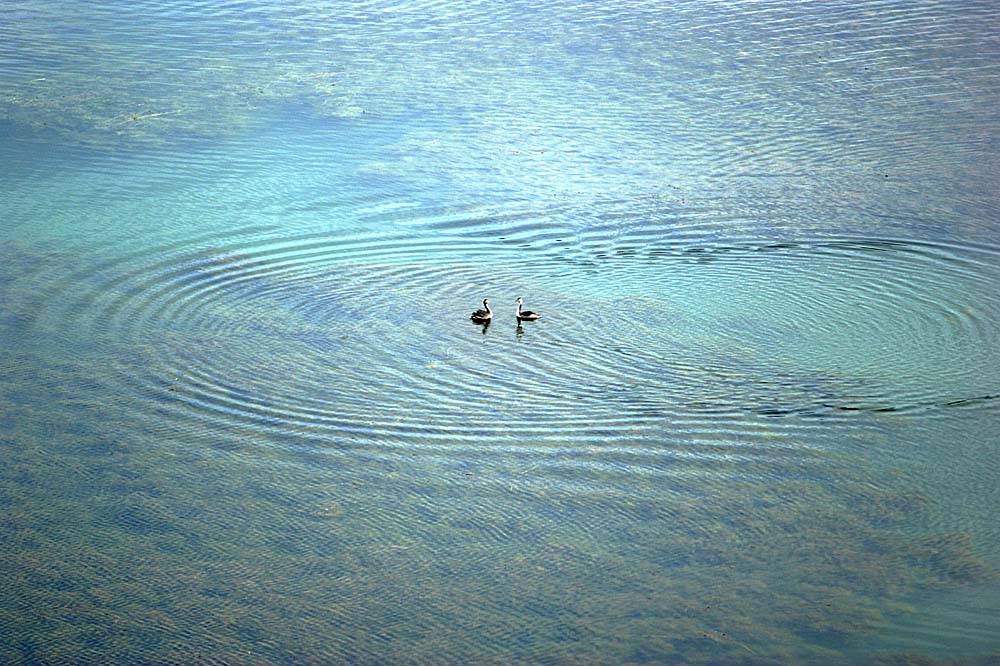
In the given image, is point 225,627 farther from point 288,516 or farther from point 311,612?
point 288,516

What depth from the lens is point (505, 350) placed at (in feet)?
28.8

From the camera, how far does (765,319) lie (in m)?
9.27

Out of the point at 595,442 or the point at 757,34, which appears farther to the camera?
the point at 757,34

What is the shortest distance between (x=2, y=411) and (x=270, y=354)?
1.83 metres

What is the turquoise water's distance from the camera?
6168mm

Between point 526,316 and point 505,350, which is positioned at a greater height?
point 526,316

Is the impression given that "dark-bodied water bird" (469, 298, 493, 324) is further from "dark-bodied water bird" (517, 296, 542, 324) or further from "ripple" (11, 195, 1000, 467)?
"dark-bodied water bird" (517, 296, 542, 324)

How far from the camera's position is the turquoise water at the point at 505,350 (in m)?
6.17

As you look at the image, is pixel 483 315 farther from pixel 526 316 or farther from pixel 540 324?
pixel 540 324

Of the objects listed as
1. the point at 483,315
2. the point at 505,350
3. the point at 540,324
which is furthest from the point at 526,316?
the point at 505,350

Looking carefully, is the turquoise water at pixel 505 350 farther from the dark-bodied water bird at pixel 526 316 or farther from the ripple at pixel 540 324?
the dark-bodied water bird at pixel 526 316

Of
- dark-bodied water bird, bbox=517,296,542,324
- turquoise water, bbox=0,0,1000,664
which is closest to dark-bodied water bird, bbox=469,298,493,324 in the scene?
turquoise water, bbox=0,0,1000,664

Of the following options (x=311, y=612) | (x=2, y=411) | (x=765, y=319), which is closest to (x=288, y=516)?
(x=311, y=612)

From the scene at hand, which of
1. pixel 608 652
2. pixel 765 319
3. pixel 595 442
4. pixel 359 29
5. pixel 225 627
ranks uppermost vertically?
pixel 359 29
